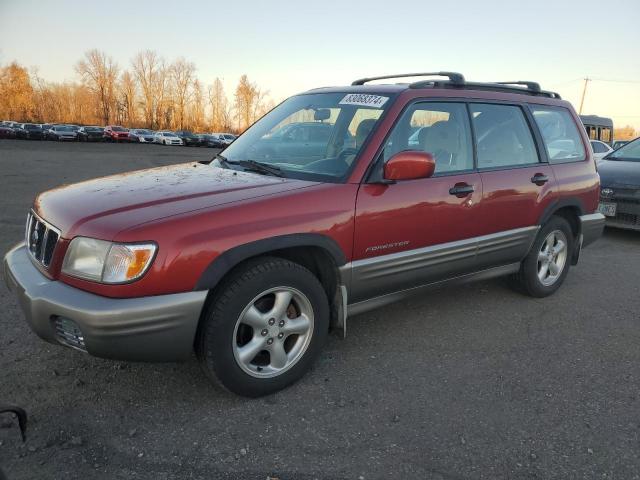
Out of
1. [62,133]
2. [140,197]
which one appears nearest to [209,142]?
[62,133]

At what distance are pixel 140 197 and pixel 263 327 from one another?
38.3 inches

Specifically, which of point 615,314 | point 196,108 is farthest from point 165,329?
point 196,108

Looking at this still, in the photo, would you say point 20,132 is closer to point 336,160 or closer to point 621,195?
point 621,195

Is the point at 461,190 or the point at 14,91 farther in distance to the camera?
the point at 14,91

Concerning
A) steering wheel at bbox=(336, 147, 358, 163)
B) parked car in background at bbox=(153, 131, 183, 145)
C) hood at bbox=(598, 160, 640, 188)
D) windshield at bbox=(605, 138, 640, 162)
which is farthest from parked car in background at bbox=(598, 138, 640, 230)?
parked car in background at bbox=(153, 131, 183, 145)

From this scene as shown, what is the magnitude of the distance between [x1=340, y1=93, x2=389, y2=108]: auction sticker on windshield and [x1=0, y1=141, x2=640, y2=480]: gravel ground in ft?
5.40

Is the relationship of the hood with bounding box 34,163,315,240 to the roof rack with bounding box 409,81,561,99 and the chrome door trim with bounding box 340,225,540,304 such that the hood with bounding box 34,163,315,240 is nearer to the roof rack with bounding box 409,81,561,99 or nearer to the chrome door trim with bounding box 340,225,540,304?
the chrome door trim with bounding box 340,225,540,304

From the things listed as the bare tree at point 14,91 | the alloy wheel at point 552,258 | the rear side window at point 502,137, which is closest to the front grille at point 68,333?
the rear side window at point 502,137

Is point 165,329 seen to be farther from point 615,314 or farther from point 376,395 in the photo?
point 615,314

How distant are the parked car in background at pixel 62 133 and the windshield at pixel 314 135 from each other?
144 feet

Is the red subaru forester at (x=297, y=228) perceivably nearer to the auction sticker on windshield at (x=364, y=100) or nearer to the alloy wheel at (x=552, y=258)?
the auction sticker on windshield at (x=364, y=100)

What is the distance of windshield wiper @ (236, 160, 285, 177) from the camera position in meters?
3.14

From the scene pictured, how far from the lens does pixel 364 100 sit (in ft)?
11.3

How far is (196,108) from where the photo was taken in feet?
282
